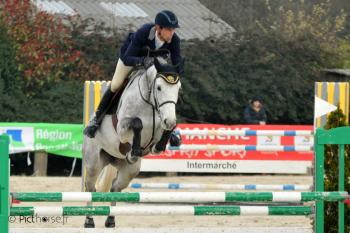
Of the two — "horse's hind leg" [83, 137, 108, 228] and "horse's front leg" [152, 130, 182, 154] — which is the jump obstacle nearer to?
"horse's front leg" [152, 130, 182, 154]

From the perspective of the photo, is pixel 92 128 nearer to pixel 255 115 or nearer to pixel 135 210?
pixel 135 210

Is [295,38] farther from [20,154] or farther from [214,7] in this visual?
[20,154]

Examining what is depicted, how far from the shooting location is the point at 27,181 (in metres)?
14.1

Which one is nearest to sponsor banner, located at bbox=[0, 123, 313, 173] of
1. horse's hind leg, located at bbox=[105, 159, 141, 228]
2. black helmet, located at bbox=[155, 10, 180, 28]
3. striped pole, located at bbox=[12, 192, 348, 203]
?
horse's hind leg, located at bbox=[105, 159, 141, 228]

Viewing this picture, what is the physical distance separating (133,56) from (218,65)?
11323 millimetres

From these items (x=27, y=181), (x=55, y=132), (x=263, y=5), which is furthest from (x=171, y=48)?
(x=263, y=5)

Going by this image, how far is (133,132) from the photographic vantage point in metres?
7.43

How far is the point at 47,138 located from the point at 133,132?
26.7 ft

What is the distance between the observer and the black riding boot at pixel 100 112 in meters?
8.02

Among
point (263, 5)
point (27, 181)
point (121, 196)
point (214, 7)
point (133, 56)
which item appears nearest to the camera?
point (121, 196)

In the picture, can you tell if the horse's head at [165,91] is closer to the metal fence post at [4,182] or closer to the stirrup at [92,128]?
the stirrup at [92,128]

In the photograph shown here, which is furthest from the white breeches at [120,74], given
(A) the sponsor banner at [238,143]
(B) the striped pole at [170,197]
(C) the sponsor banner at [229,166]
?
(A) the sponsor banner at [238,143]

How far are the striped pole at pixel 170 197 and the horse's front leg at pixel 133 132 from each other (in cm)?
123

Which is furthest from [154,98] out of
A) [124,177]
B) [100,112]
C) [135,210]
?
[135,210]
